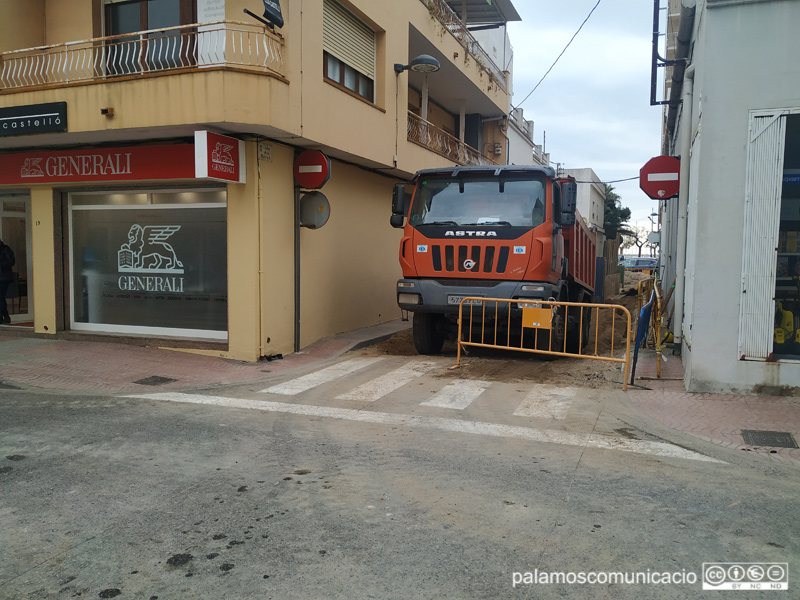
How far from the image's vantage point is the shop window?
10.4 meters

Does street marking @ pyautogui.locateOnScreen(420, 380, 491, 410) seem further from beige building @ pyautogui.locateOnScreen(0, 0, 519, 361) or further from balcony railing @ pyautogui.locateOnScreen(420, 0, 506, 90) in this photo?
balcony railing @ pyautogui.locateOnScreen(420, 0, 506, 90)

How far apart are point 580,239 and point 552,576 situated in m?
10.9

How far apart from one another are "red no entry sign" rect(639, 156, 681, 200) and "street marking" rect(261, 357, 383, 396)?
575 centimetres

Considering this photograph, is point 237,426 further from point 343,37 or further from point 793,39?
point 343,37

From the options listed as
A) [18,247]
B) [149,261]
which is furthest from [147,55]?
[18,247]

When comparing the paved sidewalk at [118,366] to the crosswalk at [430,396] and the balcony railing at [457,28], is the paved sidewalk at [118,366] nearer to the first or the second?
the crosswalk at [430,396]

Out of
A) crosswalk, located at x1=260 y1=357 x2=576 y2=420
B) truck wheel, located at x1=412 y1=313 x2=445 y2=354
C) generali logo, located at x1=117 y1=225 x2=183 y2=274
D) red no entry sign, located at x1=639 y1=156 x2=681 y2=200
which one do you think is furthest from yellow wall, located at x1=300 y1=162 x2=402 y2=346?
red no entry sign, located at x1=639 y1=156 x2=681 y2=200

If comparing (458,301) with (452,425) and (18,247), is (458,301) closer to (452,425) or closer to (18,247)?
(452,425)

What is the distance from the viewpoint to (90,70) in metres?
11.0

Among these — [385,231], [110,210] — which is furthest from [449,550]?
[385,231]

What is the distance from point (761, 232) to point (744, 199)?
0.43m

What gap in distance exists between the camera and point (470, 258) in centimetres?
991

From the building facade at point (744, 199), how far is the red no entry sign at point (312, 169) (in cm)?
594

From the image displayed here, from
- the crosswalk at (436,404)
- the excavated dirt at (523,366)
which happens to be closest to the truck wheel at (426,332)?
the excavated dirt at (523,366)
